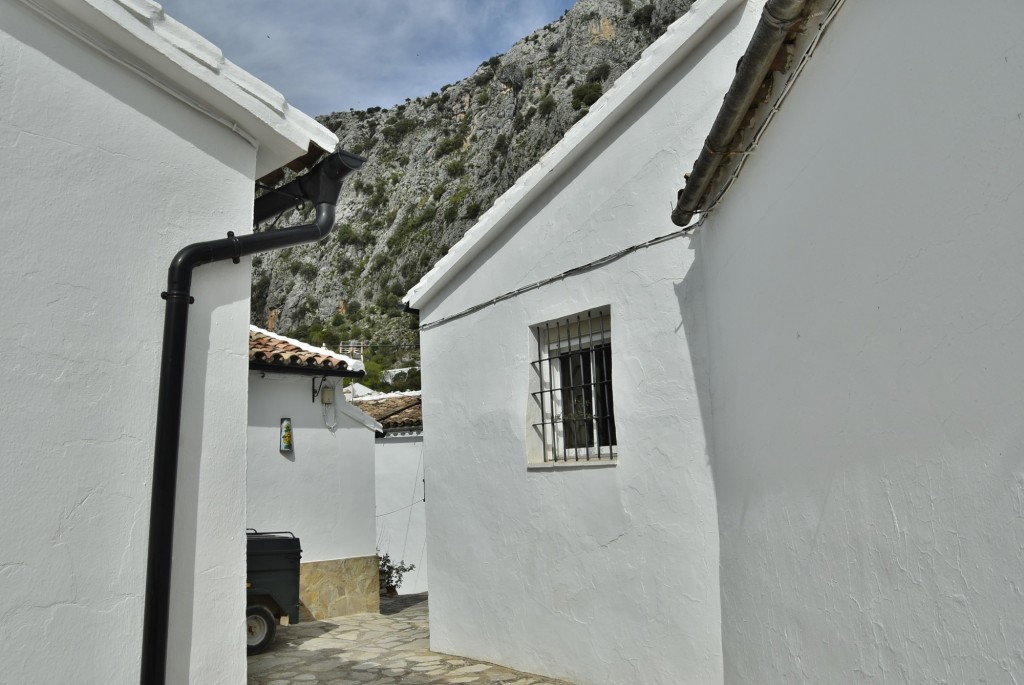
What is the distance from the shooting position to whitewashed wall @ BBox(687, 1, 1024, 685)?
7.24 ft

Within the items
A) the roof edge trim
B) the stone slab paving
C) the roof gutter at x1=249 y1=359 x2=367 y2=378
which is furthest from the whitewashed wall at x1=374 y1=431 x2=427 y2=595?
the roof edge trim

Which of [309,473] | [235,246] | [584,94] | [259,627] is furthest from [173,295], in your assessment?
[584,94]

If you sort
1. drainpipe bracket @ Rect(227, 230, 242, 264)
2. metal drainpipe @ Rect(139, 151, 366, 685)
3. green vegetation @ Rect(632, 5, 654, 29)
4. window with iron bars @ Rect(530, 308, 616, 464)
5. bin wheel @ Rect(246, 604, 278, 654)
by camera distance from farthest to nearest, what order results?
1. green vegetation @ Rect(632, 5, 654, 29)
2. bin wheel @ Rect(246, 604, 278, 654)
3. window with iron bars @ Rect(530, 308, 616, 464)
4. drainpipe bracket @ Rect(227, 230, 242, 264)
5. metal drainpipe @ Rect(139, 151, 366, 685)

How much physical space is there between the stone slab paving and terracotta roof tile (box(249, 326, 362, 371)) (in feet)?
11.5

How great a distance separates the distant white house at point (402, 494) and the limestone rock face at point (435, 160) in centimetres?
2152

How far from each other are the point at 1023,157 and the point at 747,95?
2259 millimetres

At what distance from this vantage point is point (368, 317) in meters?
43.8

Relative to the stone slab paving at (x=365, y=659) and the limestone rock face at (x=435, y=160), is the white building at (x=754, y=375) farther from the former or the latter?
the limestone rock face at (x=435, y=160)

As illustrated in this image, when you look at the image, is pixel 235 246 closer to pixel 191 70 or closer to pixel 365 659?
pixel 191 70

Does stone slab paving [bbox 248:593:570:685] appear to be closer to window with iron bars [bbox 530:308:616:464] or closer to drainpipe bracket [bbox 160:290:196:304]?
window with iron bars [bbox 530:308:616:464]

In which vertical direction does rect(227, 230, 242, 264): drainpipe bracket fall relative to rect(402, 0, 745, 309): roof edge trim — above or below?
below

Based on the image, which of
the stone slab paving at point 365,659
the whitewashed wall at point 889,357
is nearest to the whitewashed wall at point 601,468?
the stone slab paving at point 365,659

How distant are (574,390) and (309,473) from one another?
18.4 ft

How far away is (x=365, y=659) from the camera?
26.8 feet
